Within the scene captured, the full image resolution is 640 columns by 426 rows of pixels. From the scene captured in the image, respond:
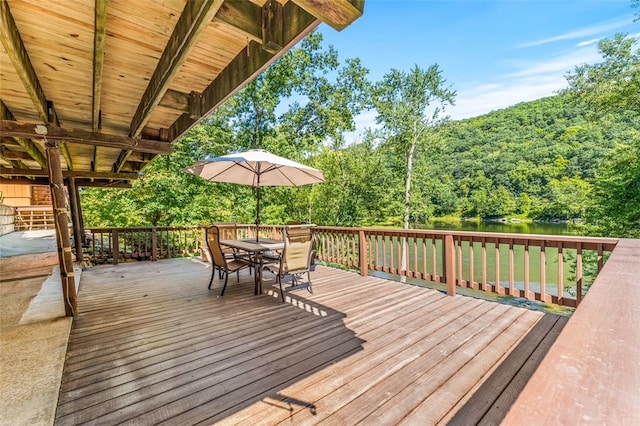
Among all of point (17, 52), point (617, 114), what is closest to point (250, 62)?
point (17, 52)

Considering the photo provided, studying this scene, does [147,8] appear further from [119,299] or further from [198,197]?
[198,197]

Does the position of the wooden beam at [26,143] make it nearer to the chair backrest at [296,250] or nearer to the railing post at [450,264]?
the chair backrest at [296,250]

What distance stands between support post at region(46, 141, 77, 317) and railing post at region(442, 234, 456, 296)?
4851 millimetres

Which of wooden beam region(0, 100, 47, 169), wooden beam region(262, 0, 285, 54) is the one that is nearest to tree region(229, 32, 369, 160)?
wooden beam region(0, 100, 47, 169)

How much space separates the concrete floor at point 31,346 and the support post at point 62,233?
8.7 inches

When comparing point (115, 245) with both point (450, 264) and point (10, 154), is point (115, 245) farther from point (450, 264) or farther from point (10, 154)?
point (450, 264)

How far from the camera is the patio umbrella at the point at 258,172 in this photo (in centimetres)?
459

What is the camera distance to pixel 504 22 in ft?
39.7

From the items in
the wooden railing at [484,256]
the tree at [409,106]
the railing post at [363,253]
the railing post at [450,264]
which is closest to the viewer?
the wooden railing at [484,256]

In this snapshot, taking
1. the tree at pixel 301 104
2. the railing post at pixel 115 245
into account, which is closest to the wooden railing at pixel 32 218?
the tree at pixel 301 104

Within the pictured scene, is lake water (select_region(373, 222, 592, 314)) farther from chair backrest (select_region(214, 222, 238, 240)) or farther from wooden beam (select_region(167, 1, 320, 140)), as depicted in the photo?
wooden beam (select_region(167, 1, 320, 140))

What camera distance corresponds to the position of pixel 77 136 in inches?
143

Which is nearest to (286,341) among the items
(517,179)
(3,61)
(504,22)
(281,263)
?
(281,263)

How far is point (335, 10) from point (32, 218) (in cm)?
2065
